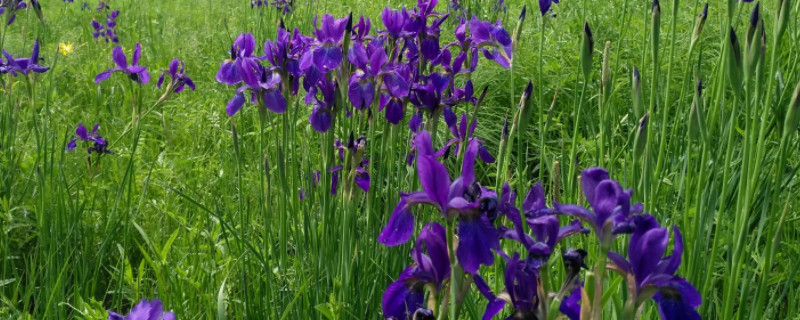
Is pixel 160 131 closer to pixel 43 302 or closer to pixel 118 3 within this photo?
pixel 43 302

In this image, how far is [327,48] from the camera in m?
1.55

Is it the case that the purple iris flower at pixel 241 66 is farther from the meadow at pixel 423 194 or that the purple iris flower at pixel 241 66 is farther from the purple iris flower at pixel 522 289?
the purple iris flower at pixel 522 289

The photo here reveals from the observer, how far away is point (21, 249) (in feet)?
7.64

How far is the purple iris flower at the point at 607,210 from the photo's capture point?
2.31 ft

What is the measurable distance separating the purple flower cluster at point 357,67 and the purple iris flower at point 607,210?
83 centimetres

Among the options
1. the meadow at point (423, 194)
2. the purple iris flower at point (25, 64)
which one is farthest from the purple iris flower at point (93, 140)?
the purple iris flower at point (25, 64)

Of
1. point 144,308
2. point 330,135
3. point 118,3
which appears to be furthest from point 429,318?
point 118,3

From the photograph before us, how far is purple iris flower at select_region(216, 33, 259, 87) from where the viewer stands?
5.34 feet

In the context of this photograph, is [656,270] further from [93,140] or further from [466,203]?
[93,140]

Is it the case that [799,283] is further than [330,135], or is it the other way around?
[799,283]

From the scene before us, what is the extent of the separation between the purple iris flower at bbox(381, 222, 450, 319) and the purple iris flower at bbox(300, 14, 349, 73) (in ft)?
2.22

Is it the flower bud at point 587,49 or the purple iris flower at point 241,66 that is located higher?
the flower bud at point 587,49

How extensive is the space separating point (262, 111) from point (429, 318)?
3.28ft

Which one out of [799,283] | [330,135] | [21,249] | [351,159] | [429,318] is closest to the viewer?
[429,318]
